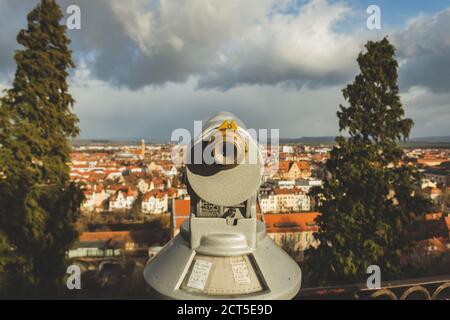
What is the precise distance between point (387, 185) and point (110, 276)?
16.6 m

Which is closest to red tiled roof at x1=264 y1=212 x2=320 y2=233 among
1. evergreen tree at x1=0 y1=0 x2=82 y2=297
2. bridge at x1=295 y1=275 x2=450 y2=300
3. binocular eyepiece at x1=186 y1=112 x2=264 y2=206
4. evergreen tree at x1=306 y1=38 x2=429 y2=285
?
evergreen tree at x1=306 y1=38 x2=429 y2=285

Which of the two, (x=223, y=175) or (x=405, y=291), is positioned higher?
(x=223, y=175)

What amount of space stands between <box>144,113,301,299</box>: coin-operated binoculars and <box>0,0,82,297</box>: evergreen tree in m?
6.50

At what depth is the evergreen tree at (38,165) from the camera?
7.61 m

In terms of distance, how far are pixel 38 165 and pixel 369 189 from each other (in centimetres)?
946

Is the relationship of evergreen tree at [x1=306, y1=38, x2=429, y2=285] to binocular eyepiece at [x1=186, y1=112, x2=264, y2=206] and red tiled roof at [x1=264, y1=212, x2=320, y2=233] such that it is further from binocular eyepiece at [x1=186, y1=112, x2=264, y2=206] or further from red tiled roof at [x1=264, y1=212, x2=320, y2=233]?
red tiled roof at [x1=264, y1=212, x2=320, y2=233]

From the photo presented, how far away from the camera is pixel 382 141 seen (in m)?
8.80

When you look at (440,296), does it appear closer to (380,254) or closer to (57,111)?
(380,254)

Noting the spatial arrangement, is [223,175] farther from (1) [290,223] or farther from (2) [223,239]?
(1) [290,223]

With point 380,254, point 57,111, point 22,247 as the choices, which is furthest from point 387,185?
point 22,247

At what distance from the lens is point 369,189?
851 cm

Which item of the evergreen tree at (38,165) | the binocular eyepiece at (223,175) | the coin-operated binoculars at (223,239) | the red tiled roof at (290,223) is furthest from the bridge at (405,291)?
the red tiled roof at (290,223)

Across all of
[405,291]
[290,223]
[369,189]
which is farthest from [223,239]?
[290,223]

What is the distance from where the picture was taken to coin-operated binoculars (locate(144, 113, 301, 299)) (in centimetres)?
263
